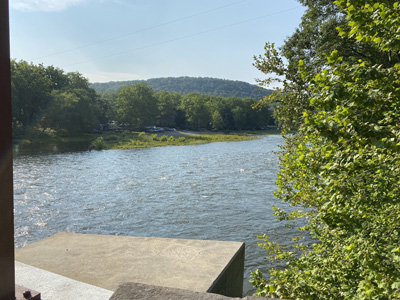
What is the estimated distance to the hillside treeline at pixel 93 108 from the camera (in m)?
57.5

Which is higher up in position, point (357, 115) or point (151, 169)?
point (357, 115)

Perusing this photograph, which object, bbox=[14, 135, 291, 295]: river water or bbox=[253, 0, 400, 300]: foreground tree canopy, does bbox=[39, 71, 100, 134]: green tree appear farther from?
bbox=[253, 0, 400, 300]: foreground tree canopy

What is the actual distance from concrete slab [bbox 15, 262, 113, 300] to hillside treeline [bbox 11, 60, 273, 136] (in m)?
56.0

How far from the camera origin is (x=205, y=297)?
7.20ft

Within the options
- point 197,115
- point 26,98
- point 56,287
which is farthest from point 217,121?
point 56,287

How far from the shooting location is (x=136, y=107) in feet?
283

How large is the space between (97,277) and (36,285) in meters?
0.98

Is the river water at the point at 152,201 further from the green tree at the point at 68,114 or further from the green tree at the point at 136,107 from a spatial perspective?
the green tree at the point at 136,107

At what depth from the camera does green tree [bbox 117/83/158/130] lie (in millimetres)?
84438

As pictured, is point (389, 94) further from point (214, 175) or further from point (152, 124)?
point (152, 124)

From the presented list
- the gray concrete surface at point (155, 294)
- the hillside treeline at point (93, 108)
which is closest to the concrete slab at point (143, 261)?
the gray concrete surface at point (155, 294)

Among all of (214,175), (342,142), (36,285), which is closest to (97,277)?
(36,285)

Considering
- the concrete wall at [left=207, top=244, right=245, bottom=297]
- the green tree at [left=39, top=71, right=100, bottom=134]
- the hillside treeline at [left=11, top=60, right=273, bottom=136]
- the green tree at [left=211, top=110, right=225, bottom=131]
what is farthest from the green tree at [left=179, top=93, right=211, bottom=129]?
the concrete wall at [left=207, top=244, right=245, bottom=297]

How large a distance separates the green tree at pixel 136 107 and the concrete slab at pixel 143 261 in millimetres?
79616
